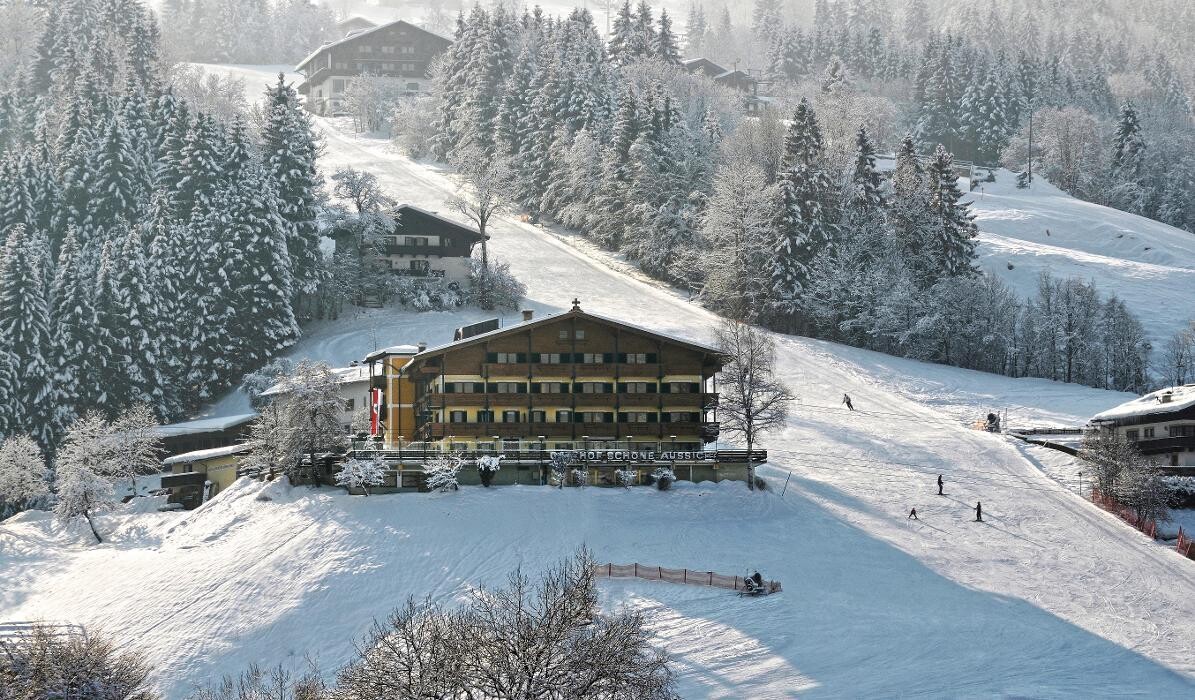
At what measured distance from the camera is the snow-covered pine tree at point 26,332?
261 ft

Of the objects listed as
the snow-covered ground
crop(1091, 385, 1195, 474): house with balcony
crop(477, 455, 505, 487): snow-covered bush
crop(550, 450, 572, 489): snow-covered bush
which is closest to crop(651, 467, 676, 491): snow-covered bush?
crop(550, 450, 572, 489): snow-covered bush

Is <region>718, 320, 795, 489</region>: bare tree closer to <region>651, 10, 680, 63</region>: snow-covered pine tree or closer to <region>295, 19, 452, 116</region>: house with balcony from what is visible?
<region>651, 10, 680, 63</region>: snow-covered pine tree

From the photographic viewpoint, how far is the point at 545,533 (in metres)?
58.5

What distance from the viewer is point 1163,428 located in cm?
7294

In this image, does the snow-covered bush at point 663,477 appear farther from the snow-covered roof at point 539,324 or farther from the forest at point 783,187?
the forest at point 783,187

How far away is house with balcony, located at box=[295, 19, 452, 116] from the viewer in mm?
169875

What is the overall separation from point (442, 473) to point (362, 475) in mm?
3362

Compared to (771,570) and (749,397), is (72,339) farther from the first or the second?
(771,570)

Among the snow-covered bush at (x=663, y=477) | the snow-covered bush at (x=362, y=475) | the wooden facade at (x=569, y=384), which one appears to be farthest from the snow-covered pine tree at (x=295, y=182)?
the snow-covered bush at (x=663, y=477)

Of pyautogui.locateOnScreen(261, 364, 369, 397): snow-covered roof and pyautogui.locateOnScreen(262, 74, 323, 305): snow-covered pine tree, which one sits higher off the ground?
pyautogui.locateOnScreen(262, 74, 323, 305): snow-covered pine tree

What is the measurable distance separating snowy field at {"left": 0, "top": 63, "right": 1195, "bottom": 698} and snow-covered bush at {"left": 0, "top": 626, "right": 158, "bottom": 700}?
431 inches

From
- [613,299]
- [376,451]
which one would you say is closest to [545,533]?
[376,451]

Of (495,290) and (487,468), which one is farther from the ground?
(495,290)

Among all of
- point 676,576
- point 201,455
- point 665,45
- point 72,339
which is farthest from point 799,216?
point 665,45
